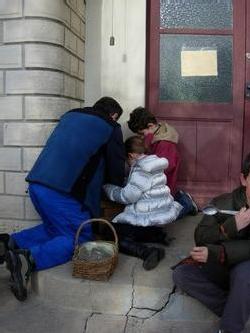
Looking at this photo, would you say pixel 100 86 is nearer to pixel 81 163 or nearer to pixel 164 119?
pixel 164 119

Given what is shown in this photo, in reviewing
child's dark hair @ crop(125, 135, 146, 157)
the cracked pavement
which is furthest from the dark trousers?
child's dark hair @ crop(125, 135, 146, 157)

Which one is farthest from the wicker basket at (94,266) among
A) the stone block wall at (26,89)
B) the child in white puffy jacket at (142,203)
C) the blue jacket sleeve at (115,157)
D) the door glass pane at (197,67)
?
the door glass pane at (197,67)

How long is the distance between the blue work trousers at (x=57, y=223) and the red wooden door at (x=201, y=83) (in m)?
1.71

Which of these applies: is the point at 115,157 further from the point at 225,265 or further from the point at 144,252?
the point at 225,265

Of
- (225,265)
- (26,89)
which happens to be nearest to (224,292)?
(225,265)

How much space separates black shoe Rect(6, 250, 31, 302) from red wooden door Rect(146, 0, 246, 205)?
7.05 feet

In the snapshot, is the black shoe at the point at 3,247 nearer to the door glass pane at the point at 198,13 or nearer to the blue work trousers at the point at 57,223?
the blue work trousers at the point at 57,223

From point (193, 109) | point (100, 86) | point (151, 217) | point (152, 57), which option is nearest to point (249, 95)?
point (193, 109)

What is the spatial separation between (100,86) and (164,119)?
0.73m

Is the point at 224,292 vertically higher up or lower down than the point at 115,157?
lower down

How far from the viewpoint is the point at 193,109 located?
537cm

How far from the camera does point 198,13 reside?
530 cm

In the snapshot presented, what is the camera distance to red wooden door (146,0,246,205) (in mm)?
5285

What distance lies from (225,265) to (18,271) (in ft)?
4.81
